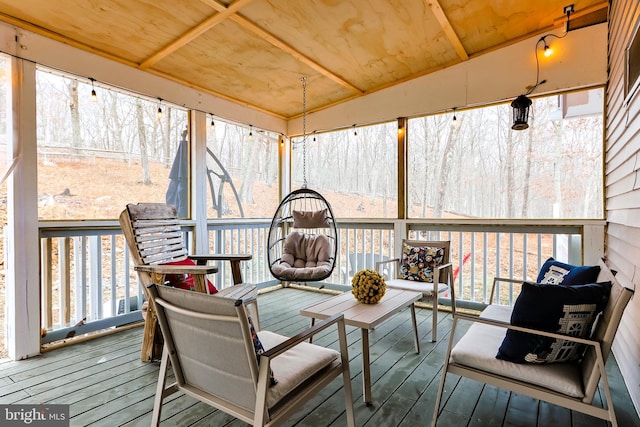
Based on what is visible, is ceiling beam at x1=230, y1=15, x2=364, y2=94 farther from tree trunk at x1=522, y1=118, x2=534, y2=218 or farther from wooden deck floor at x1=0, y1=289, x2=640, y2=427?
wooden deck floor at x1=0, y1=289, x2=640, y2=427

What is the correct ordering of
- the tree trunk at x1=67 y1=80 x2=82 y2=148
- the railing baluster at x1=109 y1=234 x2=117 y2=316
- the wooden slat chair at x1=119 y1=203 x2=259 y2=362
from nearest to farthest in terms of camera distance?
the wooden slat chair at x1=119 y1=203 x2=259 y2=362 < the tree trunk at x1=67 y1=80 x2=82 y2=148 < the railing baluster at x1=109 y1=234 x2=117 y2=316

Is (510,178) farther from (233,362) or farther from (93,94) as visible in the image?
(93,94)

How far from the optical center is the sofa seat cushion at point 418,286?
2.96 meters

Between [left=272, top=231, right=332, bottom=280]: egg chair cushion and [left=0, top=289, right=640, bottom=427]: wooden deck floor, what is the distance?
3.15 ft

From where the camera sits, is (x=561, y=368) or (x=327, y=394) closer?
(x=561, y=368)

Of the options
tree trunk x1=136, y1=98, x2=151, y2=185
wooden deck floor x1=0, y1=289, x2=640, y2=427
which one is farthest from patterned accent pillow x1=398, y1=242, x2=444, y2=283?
tree trunk x1=136, y1=98, x2=151, y2=185

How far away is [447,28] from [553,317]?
268 cm

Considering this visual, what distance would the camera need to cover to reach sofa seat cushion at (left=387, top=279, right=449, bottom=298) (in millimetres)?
2955

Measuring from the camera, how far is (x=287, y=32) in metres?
2.96

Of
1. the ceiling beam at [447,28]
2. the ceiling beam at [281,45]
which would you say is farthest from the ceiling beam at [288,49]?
the ceiling beam at [447,28]

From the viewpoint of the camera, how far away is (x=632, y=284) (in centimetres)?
206

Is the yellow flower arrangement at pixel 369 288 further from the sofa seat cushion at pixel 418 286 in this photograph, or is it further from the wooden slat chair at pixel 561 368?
the wooden slat chair at pixel 561 368

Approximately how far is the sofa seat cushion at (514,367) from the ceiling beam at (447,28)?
2546 millimetres

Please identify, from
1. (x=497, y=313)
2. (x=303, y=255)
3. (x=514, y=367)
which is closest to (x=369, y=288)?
(x=497, y=313)
